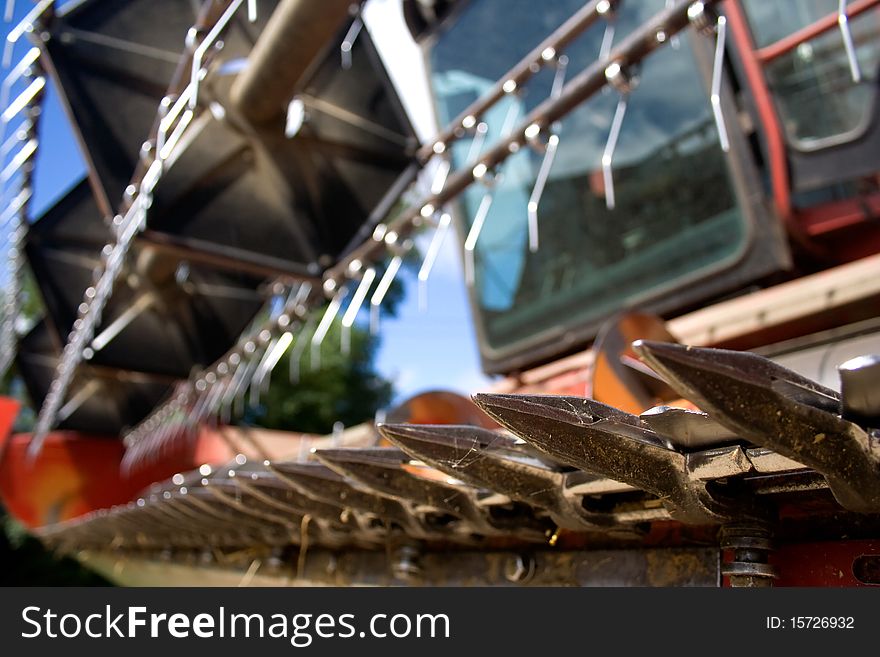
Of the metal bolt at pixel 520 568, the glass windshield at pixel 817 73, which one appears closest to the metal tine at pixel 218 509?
the metal bolt at pixel 520 568

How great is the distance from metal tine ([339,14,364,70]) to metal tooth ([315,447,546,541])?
1.85 m

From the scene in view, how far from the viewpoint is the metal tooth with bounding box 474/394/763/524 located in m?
0.83

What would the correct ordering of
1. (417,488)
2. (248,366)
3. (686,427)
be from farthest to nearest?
1. (248,366)
2. (417,488)
3. (686,427)

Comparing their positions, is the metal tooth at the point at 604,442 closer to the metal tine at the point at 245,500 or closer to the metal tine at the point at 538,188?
the metal tine at the point at 538,188

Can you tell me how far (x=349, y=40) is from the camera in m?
2.79

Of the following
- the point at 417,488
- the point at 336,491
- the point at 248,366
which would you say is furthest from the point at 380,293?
the point at 248,366

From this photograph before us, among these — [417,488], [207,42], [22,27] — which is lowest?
[417,488]

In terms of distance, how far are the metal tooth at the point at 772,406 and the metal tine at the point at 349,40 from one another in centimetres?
230

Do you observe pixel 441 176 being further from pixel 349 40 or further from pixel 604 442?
pixel 604 442

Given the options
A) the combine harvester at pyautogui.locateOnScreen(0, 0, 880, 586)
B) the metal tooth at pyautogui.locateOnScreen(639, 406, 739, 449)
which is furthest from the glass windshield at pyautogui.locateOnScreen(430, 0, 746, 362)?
the metal tooth at pyautogui.locateOnScreen(639, 406, 739, 449)

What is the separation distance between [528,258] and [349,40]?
3.52 ft

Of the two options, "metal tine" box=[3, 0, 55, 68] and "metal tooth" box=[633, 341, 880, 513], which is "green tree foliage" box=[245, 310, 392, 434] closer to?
"metal tine" box=[3, 0, 55, 68]

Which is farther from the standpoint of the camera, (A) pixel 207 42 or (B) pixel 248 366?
(B) pixel 248 366

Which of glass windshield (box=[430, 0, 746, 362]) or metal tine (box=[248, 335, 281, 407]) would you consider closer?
glass windshield (box=[430, 0, 746, 362])
